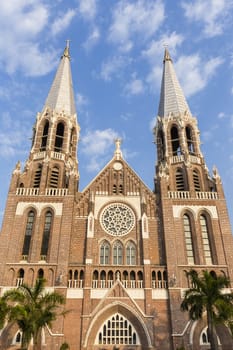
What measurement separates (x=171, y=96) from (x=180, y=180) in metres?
13.3

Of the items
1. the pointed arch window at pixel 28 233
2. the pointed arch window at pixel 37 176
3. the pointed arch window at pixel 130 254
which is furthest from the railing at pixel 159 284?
the pointed arch window at pixel 37 176

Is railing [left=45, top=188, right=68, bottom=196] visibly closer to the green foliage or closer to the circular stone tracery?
the circular stone tracery

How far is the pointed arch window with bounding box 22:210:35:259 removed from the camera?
98.5 feet

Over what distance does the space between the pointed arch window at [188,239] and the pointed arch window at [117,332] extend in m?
7.68

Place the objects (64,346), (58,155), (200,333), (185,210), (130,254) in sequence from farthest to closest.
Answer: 1. (58,155)
2. (185,210)
3. (130,254)
4. (200,333)
5. (64,346)

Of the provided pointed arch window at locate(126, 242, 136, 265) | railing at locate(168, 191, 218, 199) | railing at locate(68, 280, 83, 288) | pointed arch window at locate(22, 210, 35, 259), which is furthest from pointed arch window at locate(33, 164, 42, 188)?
railing at locate(168, 191, 218, 199)

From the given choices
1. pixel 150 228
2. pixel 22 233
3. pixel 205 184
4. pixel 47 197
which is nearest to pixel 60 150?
pixel 47 197

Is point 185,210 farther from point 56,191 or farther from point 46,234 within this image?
point 46,234

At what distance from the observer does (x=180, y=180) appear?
3572 centimetres

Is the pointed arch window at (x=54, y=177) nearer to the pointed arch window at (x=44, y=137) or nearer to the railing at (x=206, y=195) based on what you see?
the pointed arch window at (x=44, y=137)

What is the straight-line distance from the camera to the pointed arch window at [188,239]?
30.2m

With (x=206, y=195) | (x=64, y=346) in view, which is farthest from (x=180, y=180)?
Answer: (x=64, y=346)

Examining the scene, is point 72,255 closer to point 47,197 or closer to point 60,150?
point 47,197

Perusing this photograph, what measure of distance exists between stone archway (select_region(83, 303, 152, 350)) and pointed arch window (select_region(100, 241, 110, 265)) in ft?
13.5
